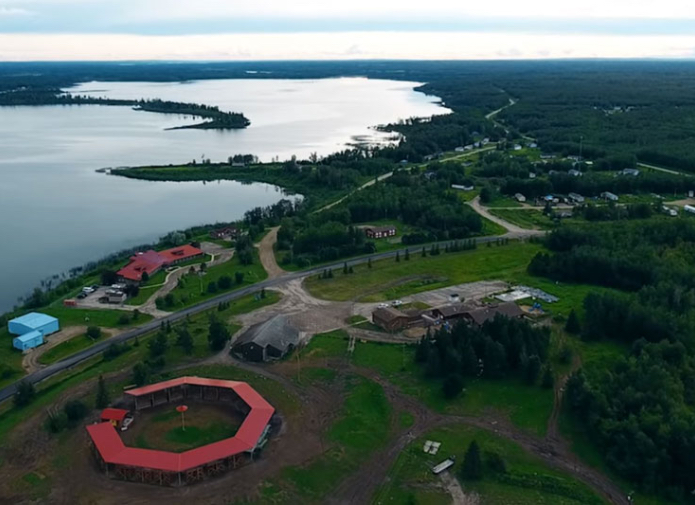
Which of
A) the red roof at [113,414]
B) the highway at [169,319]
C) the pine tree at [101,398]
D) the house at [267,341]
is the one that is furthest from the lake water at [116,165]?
the red roof at [113,414]

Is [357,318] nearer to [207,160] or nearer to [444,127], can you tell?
[207,160]

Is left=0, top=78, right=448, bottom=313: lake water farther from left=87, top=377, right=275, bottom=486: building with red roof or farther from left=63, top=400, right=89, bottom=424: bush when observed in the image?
left=87, top=377, right=275, bottom=486: building with red roof

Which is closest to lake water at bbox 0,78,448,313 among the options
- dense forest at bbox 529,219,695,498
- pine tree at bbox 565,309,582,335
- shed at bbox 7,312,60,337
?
shed at bbox 7,312,60,337

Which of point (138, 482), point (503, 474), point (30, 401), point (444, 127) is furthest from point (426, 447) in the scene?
point (444, 127)

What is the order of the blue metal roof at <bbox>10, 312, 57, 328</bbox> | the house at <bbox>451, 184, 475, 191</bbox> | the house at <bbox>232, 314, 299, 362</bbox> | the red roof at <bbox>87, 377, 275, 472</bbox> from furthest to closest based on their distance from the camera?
the house at <bbox>451, 184, 475, 191</bbox> < the blue metal roof at <bbox>10, 312, 57, 328</bbox> < the house at <bbox>232, 314, 299, 362</bbox> < the red roof at <bbox>87, 377, 275, 472</bbox>

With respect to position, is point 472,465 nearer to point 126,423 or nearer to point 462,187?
point 126,423

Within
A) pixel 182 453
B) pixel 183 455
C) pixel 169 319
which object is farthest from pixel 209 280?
pixel 183 455
